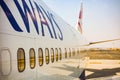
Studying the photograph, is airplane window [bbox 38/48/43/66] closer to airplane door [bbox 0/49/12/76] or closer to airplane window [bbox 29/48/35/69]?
airplane window [bbox 29/48/35/69]

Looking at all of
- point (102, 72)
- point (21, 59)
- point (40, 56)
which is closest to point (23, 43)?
point (21, 59)

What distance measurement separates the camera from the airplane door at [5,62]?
8.51ft

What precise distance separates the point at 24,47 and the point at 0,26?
70 cm

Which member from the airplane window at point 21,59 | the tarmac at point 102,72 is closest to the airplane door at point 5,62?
the airplane window at point 21,59

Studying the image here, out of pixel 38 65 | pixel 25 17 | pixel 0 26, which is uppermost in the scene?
pixel 25 17

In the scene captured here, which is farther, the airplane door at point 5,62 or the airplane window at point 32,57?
the airplane window at point 32,57

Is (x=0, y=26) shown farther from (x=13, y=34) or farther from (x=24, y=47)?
(x=24, y=47)

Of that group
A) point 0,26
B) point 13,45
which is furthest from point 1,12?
point 13,45

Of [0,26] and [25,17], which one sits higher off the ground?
[25,17]

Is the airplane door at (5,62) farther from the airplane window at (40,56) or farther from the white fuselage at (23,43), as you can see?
the airplane window at (40,56)

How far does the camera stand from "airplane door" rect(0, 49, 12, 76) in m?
2.59

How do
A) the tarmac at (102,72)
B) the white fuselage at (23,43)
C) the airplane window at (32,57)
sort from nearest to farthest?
the white fuselage at (23,43) < the airplane window at (32,57) < the tarmac at (102,72)

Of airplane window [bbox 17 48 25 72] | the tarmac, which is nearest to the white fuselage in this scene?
airplane window [bbox 17 48 25 72]

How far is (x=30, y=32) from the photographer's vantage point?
3.54m
